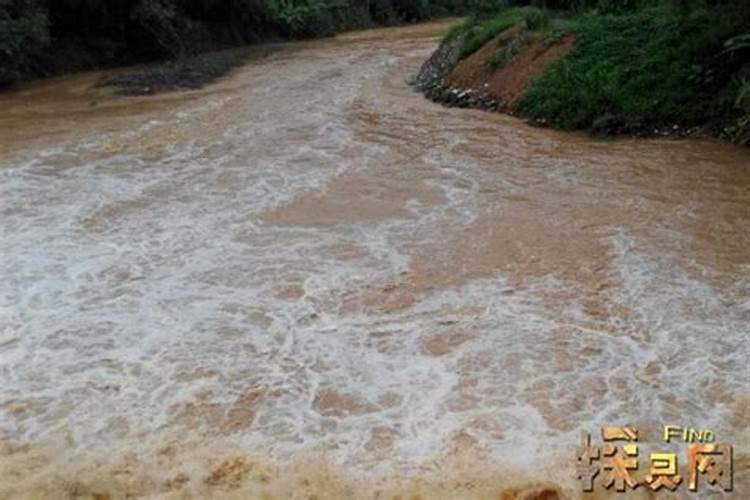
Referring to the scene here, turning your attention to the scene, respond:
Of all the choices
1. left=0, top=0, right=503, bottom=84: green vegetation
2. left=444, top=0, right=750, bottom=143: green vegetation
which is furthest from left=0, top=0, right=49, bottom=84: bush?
left=444, top=0, right=750, bottom=143: green vegetation

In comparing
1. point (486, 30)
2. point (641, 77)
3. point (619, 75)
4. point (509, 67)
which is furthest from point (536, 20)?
point (641, 77)

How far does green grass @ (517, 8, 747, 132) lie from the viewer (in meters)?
13.4

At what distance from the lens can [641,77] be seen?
14.1m

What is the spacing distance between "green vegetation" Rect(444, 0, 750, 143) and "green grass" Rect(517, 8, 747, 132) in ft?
0.05

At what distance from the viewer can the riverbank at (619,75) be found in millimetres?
13281

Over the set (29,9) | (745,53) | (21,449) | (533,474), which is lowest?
(533,474)

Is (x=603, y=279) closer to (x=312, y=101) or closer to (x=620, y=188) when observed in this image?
(x=620, y=188)

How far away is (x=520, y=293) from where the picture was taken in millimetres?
7586

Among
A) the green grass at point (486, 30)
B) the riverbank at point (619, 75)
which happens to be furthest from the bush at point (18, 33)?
the green grass at point (486, 30)

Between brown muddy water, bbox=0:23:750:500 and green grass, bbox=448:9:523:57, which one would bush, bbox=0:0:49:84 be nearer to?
brown muddy water, bbox=0:23:750:500

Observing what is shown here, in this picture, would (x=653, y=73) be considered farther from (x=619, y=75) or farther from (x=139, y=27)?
(x=139, y=27)

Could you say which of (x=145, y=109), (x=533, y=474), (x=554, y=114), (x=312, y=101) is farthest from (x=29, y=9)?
(x=533, y=474)

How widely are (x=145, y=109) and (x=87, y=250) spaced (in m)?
8.94

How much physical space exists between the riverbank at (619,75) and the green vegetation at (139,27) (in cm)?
560
